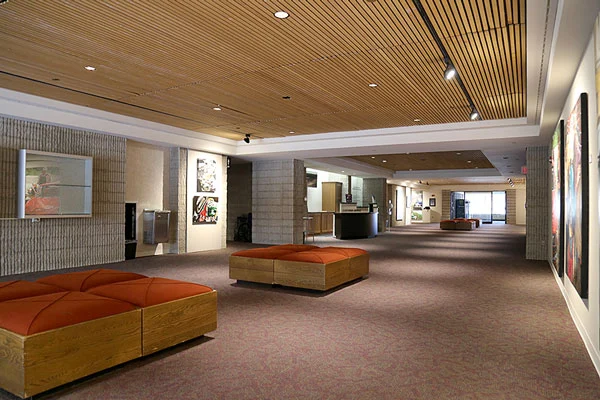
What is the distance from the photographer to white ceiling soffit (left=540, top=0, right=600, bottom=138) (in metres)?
3.38

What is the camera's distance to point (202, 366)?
136 inches

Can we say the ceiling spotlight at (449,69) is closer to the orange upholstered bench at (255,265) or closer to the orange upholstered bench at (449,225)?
the orange upholstered bench at (255,265)

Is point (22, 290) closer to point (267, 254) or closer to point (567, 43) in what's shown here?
point (267, 254)

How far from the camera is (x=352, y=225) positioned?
655 inches

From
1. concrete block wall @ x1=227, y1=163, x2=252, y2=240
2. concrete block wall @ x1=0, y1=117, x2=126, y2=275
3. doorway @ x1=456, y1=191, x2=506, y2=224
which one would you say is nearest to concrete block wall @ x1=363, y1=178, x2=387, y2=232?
concrete block wall @ x1=227, y1=163, x2=252, y2=240

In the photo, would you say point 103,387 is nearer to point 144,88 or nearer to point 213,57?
point 213,57

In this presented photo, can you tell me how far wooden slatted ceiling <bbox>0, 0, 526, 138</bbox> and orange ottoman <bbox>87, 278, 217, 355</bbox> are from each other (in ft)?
8.79

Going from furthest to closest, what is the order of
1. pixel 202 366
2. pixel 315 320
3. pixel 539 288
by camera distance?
1. pixel 539 288
2. pixel 315 320
3. pixel 202 366

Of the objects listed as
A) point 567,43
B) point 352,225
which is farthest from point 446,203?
point 567,43

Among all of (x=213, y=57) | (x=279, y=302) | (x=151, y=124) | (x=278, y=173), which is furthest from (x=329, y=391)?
(x=278, y=173)

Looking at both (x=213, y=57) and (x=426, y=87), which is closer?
(x=213, y=57)

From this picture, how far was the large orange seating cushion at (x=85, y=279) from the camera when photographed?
4.26 m

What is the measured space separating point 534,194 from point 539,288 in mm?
4384

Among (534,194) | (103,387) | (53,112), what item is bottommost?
(103,387)
